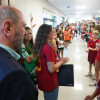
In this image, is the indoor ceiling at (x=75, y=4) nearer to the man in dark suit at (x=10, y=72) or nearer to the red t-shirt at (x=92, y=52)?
the red t-shirt at (x=92, y=52)

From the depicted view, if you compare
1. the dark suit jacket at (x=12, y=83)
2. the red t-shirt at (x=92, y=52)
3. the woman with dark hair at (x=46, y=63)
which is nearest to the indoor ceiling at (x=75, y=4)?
the red t-shirt at (x=92, y=52)

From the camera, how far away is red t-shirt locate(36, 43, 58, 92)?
1362 millimetres

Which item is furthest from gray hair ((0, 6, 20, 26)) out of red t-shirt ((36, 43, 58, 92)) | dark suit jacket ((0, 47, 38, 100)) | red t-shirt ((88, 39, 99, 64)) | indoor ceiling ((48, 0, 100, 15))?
indoor ceiling ((48, 0, 100, 15))

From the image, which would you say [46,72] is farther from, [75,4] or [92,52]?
[75,4]

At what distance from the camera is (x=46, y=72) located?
4.70 ft

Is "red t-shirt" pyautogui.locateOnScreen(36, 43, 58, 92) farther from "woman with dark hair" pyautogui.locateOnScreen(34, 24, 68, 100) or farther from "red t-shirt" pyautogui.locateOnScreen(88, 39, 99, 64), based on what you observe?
"red t-shirt" pyautogui.locateOnScreen(88, 39, 99, 64)

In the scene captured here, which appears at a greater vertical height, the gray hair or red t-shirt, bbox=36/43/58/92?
the gray hair

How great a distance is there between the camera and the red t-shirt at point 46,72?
136cm

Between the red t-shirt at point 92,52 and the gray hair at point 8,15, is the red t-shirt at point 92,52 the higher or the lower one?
the lower one

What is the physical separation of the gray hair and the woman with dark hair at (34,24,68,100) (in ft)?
2.45

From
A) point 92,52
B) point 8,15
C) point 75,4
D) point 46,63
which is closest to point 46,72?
point 46,63

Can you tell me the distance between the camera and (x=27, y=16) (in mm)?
3969

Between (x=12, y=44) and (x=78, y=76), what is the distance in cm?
324

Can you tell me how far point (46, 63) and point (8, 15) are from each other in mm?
861
